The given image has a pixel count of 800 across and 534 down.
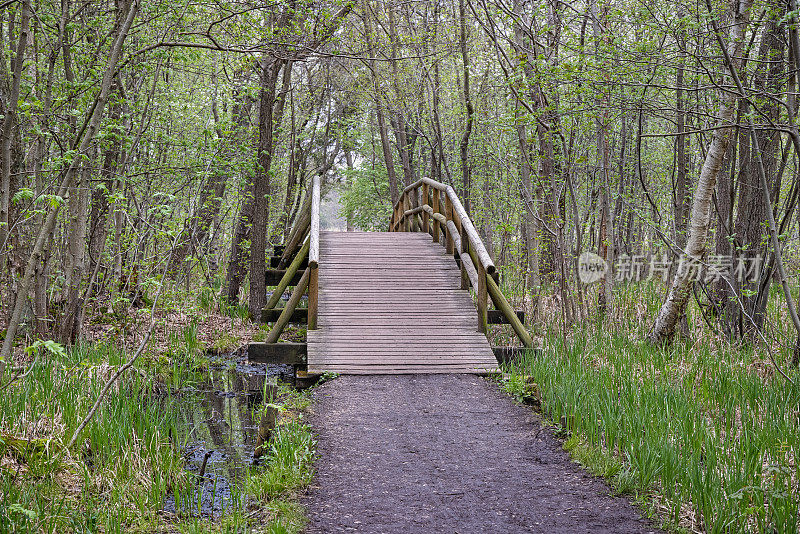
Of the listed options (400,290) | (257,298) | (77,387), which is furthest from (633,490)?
(257,298)

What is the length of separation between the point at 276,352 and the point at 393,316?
1466 mm

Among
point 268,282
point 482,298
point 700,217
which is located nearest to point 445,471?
point 482,298

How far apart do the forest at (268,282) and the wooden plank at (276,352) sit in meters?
0.26

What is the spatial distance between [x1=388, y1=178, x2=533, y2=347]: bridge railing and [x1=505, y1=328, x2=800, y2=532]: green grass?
2.52 feet

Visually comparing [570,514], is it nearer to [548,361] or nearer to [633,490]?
[633,490]

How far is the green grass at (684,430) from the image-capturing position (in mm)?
2863

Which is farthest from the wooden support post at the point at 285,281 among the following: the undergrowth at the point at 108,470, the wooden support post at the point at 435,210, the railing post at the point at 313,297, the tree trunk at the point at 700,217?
the tree trunk at the point at 700,217

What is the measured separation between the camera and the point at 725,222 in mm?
7336

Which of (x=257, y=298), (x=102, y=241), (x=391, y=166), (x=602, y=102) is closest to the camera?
(x=602, y=102)

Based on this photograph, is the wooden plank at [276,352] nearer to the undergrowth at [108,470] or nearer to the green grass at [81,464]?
the undergrowth at [108,470]

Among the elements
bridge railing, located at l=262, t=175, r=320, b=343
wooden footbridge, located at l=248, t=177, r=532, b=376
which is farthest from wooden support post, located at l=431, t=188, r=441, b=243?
bridge railing, located at l=262, t=175, r=320, b=343

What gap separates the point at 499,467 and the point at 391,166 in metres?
13.0

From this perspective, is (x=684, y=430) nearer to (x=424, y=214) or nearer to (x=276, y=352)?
(x=276, y=352)

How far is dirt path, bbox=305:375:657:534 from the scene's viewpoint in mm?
3111
